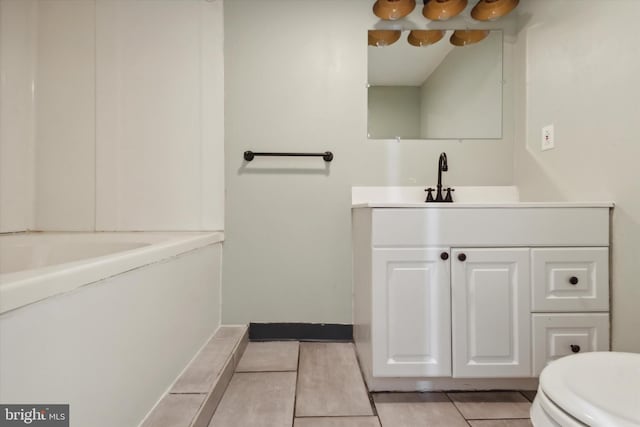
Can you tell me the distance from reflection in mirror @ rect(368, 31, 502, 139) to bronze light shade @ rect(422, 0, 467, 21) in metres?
0.11

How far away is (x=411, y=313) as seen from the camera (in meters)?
1.18

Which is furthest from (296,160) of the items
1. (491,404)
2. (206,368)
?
(491,404)

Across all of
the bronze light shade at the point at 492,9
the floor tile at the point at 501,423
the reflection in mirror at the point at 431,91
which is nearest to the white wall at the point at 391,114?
the reflection in mirror at the point at 431,91

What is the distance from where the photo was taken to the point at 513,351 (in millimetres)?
1173

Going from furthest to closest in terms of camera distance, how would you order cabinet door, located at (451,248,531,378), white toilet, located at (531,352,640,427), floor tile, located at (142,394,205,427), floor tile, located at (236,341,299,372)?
1. floor tile, located at (236,341,299,372)
2. cabinet door, located at (451,248,531,378)
3. floor tile, located at (142,394,205,427)
4. white toilet, located at (531,352,640,427)

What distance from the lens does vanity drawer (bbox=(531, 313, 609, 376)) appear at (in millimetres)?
1171

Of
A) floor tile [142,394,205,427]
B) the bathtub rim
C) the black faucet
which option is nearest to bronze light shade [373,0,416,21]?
the black faucet

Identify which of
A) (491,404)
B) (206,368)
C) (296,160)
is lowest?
(491,404)

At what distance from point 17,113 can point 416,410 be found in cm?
227

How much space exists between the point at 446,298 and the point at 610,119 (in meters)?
0.88

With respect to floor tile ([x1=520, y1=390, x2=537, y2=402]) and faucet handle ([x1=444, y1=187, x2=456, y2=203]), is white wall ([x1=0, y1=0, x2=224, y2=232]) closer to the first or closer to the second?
faucet handle ([x1=444, y1=187, x2=456, y2=203])

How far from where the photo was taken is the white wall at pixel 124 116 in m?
1.68

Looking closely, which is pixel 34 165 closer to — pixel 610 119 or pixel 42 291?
pixel 42 291

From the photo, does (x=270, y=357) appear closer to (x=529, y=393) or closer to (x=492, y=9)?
(x=529, y=393)
